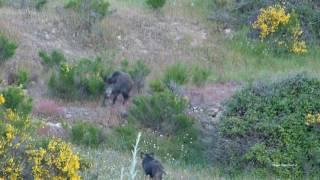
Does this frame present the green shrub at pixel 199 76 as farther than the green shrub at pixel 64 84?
Yes

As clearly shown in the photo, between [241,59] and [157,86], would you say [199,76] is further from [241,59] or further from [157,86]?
[241,59]

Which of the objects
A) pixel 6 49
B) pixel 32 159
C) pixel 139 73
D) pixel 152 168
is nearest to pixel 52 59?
pixel 6 49

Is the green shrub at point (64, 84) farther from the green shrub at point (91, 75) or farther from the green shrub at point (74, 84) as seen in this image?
→ the green shrub at point (91, 75)

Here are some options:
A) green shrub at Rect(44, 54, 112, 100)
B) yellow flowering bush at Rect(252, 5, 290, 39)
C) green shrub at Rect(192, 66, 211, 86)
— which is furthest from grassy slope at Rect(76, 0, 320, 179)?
green shrub at Rect(44, 54, 112, 100)

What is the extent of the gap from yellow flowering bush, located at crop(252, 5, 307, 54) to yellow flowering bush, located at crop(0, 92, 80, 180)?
43.9 ft

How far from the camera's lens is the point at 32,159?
25.2 ft

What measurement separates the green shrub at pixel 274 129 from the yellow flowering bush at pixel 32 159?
5.21 meters

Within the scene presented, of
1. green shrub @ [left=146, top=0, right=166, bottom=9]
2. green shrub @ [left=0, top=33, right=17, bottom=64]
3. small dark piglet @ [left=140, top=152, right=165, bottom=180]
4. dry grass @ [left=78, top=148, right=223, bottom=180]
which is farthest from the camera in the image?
green shrub @ [left=146, top=0, right=166, bottom=9]

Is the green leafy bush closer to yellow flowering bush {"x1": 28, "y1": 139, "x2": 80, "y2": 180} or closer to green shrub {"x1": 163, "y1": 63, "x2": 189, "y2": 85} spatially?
green shrub {"x1": 163, "y1": 63, "x2": 189, "y2": 85}

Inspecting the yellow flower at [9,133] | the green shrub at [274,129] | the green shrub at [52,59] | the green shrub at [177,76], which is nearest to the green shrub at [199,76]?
the green shrub at [177,76]

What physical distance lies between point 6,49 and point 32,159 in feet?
31.3

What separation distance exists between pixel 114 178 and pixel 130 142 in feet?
14.6

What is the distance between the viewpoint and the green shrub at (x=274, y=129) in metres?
12.6

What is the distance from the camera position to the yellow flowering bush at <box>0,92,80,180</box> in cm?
752
